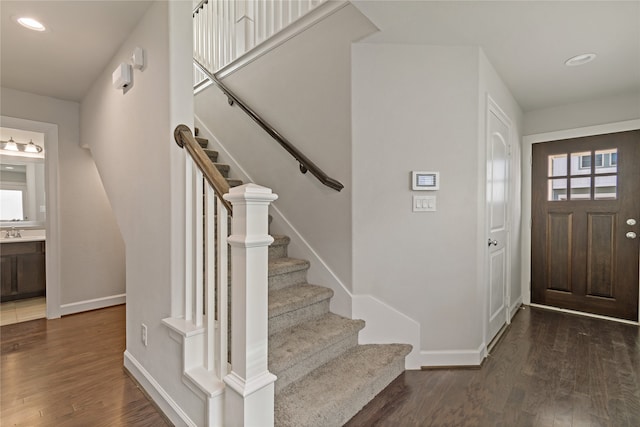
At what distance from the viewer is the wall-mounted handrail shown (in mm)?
2136

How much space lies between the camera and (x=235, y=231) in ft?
3.82

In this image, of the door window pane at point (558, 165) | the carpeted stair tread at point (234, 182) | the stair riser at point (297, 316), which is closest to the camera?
the stair riser at point (297, 316)

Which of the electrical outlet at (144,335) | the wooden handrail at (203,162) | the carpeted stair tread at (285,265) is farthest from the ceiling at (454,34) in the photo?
the electrical outlet at (144,335)

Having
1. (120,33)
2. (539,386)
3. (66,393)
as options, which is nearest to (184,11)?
(120,33)

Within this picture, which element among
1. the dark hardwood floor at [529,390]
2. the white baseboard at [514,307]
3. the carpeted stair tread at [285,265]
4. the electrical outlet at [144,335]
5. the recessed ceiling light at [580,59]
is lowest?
the dark hardwood floor at [529,390]

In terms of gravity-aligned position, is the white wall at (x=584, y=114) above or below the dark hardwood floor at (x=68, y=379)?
above

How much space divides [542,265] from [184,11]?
4.19 m

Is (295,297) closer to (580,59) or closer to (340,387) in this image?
(340,387)

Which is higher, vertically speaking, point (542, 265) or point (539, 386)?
point (542, 265)

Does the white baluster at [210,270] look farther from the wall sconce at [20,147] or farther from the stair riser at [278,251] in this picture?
the wall sconce at [20,147]

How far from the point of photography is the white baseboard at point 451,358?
2182mm

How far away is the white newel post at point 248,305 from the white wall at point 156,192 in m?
0.37

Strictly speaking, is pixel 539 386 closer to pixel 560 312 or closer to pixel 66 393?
pixel 560 312

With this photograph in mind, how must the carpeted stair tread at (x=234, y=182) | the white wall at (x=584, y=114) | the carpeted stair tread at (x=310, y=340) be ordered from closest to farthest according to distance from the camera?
the carpeted stair tread at (x=310, y=340) < the carpeted stair tread at (x=234, y=182) < the white wall at (x=584, y=114)
